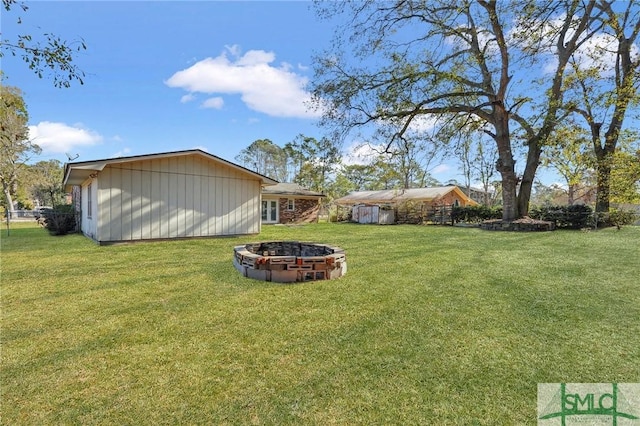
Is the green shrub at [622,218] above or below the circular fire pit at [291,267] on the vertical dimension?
above

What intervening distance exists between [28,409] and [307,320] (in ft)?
7.03

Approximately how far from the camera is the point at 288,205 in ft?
65.3

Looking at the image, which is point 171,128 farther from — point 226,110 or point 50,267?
point 50,267

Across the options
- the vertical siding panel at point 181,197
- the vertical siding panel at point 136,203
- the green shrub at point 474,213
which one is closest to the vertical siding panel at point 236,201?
the vertical siding panel at point 181,197

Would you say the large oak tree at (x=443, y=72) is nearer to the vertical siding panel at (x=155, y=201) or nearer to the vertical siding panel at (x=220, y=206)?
the vertical siding panel at (x=220, y=206)

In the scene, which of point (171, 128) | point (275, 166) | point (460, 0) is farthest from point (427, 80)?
point (275, 166)

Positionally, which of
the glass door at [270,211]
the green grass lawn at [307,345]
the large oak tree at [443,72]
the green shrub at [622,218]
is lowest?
the green grass lawn at [307,345]

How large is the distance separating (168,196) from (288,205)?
10.3m

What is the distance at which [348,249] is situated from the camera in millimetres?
8078

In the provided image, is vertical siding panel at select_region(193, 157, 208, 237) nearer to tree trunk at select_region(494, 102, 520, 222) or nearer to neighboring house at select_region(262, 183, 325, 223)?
neighboring house at select_region(262, 183, 325, 223)

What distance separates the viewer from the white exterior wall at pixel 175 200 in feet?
29.7

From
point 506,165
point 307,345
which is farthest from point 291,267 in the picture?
point 506,165

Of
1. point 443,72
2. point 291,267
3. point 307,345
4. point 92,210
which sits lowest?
point 307,345

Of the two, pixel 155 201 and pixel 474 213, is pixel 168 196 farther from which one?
pixel 474 213
